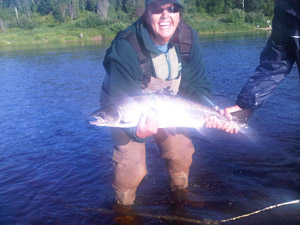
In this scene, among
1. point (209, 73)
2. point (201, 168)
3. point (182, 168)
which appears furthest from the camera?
point (209, 73)

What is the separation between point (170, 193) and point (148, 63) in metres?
2.31

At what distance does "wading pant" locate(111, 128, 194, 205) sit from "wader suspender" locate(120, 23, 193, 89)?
80 cm

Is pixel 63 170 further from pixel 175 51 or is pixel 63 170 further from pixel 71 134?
pixel 175 51

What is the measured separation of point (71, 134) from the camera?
758 centimetres

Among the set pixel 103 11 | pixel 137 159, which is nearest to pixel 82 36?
pixel 103 11

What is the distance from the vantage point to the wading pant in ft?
12.7

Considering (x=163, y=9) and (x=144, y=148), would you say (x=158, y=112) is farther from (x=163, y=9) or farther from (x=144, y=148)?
(x=163, y=9)

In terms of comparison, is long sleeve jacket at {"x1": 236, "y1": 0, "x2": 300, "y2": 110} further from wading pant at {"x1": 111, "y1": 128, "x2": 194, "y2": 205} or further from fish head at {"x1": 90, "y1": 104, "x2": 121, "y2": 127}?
fish head at {"x1": 90, "y1": 104, "x2": 121, "y2": 127}

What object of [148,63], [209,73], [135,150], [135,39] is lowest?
[209,73]

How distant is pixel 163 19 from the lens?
347cm

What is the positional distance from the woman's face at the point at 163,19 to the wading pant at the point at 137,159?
1366mm

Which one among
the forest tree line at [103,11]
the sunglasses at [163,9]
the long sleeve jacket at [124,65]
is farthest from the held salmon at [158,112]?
the forest tree line at [103,11]

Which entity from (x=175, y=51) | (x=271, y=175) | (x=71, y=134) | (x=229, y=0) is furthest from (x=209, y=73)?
(x=229, y=0)

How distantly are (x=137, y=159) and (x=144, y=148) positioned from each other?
199 millimetres
